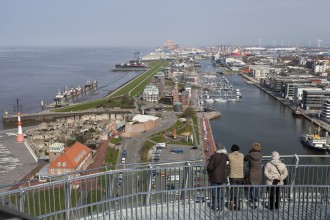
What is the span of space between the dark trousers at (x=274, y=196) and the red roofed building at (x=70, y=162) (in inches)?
174

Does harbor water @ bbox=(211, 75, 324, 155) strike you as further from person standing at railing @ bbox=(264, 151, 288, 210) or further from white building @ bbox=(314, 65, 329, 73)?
white building @ bbox=(314, 65, 329, 73)

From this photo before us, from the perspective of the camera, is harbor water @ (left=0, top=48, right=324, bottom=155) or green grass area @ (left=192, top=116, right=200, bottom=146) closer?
green grass area @ (left=192, top=116, right=200, bottom=146)

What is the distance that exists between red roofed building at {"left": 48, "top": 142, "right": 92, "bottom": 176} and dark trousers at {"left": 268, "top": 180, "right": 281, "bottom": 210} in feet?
14.5

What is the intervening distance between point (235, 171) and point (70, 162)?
447cm

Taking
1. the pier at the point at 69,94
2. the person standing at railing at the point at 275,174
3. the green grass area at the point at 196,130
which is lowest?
the green grass area at the point at 196,130

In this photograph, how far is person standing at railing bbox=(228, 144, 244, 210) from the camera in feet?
5.23

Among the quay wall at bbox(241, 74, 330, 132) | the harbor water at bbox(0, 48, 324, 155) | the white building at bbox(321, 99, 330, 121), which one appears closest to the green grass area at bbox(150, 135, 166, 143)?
the harbor water at bbox(0, 48, 324, 155)

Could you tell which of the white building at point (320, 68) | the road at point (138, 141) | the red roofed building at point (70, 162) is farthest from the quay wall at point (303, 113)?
the red roofed building at point (70, 162)

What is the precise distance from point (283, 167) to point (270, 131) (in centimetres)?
860

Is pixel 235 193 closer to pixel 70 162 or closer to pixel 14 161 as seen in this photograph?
pixel 70 162

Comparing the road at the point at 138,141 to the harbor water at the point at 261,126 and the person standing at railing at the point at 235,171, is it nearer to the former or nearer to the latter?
the harbor water at the point at 261,126

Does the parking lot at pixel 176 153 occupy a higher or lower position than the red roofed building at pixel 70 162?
lower

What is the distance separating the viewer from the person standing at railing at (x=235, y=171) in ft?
5.23

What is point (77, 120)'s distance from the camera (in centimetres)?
Answer: 1155
